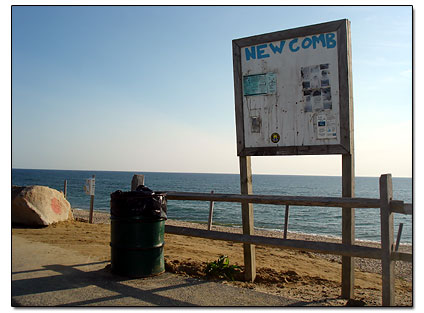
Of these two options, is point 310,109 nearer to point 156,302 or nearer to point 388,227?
point 388,227

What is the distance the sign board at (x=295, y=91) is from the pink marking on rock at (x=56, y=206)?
220 inches

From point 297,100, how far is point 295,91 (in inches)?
4.9

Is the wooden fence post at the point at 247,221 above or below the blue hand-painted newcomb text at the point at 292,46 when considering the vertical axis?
below

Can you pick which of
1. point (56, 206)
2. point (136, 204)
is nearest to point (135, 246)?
point (136, 204)

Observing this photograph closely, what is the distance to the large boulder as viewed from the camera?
19.6 feet

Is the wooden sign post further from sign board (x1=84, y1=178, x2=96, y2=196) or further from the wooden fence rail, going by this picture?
sign board (x1=84, y1=178, x2=96, y2=196)

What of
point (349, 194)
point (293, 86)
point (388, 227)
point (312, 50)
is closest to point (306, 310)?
point (388, 227)

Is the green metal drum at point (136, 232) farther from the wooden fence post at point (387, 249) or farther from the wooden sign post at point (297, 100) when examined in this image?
the wooden fence post at point (387, 249)

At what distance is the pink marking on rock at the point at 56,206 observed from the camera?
869cm

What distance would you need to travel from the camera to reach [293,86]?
15.8 feet

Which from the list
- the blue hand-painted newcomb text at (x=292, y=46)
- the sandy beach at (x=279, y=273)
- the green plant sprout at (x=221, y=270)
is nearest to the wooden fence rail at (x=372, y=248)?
the sandy beach at (x=279, y=273)

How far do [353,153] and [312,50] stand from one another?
1.43 metres

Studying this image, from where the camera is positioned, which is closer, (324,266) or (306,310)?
(306,310)

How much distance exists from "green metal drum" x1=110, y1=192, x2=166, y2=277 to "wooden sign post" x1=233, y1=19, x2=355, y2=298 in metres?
1.33
